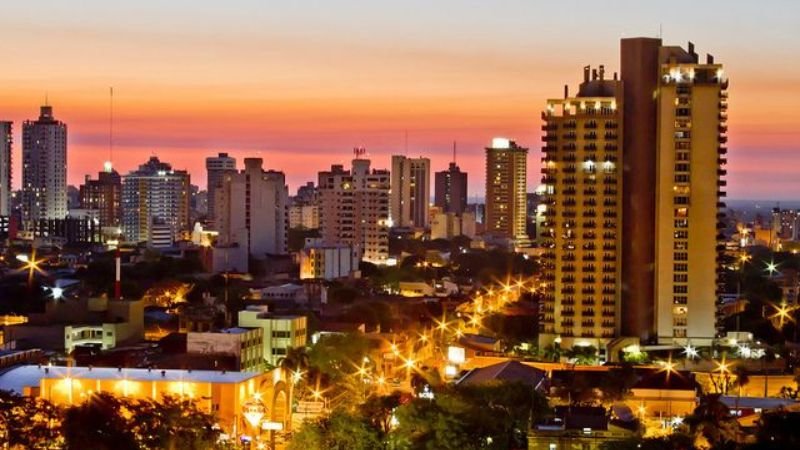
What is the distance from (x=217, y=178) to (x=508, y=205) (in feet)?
60.4

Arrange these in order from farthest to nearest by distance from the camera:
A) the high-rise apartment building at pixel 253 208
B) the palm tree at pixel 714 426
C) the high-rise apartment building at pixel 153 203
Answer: the high-rise apartment building at pixel 153 203, the high-rise apartment building at pixel 253 208, the palm tree at pixel 714 426

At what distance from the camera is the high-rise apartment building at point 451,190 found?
299 feet

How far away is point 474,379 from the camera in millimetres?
19922

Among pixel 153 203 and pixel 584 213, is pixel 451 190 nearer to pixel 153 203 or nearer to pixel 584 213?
pixel 153 203

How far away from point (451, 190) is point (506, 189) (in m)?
17.0

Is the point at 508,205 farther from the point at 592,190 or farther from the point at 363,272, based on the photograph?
the point at 592,190

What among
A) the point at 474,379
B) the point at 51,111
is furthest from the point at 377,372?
the point at 51,111

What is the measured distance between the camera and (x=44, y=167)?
80.7 meters

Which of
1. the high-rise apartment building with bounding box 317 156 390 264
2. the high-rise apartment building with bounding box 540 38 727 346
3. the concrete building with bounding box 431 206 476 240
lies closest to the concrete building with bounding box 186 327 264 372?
the high-rise apartment building with bounding box 540 38 727 346

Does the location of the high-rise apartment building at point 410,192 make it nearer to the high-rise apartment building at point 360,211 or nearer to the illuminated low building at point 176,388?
the high-rise apartment building at point 360,211

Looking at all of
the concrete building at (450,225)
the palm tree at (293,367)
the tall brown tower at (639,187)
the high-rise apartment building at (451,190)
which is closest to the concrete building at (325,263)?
the tall brown tower at (639,187)

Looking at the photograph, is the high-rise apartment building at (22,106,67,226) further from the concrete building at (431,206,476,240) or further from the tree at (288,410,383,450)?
the tree at (288,410,383,450)

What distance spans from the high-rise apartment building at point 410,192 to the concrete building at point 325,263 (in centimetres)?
3017

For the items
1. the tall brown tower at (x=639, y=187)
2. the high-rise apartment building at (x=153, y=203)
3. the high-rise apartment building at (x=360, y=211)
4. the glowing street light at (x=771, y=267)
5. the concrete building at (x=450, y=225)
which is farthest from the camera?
the high-rise apartment building at (x=153, y=203)
